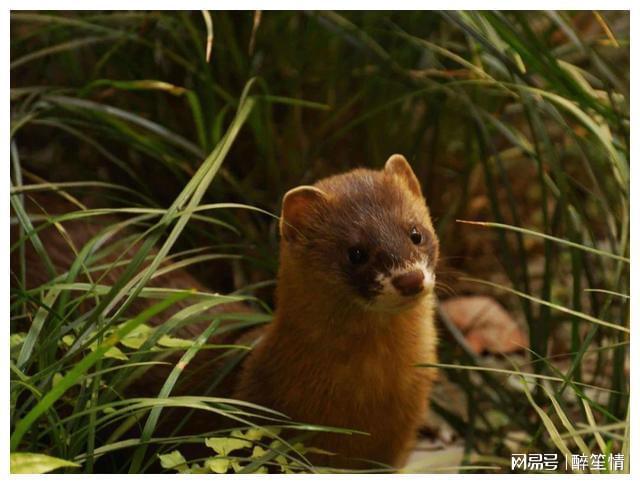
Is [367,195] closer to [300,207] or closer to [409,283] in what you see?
[300,207]

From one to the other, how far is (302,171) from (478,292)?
1.16m

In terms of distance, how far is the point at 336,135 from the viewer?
3873 mm

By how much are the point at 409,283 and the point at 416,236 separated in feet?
0.89

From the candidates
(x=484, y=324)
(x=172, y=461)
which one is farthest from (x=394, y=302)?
(x=484, y=324)

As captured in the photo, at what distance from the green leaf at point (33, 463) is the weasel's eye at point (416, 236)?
1.22 metres

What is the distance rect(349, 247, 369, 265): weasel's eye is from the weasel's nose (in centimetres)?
16

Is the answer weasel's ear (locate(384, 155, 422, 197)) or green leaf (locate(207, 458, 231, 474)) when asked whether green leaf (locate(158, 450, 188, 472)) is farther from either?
weasel's ear (locate(384, 155, 422, 197))

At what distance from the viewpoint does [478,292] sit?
469 cm

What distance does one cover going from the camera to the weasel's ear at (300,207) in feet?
10.2

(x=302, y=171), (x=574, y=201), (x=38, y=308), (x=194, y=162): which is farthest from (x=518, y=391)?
(x=38, y=308)

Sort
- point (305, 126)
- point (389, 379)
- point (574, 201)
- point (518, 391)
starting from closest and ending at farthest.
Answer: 1. point (389, 379)
2. point (574, 201)
3. point (518, 391)
4. point (305, 126)

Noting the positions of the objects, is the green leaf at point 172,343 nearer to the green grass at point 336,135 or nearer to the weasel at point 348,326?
the green grass at point 336,135

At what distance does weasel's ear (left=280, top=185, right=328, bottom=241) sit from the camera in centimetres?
312
